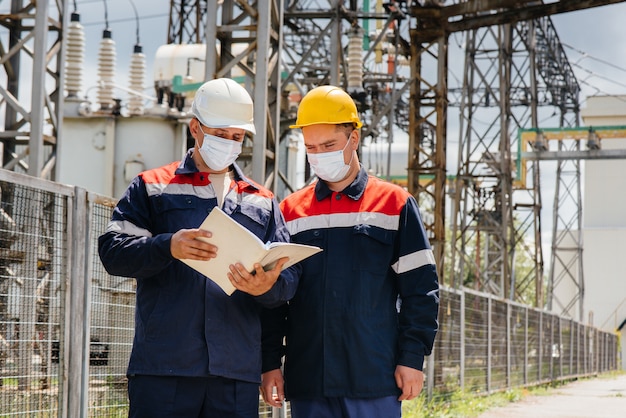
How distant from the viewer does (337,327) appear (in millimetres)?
4684

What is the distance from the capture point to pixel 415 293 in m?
4.71

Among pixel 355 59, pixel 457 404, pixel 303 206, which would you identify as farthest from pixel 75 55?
pixel 303 206

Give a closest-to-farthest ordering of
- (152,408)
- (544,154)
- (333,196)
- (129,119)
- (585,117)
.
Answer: (152,408) → (333,196) → (129,119) → (544,154) → (585,117)

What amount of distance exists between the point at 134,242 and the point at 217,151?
1.81 ft

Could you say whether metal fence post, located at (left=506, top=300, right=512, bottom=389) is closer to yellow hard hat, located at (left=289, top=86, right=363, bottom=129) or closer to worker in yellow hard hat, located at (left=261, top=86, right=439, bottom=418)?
worker in yellow hard hat, located at (left=261, top=86, right=439, bottom=418)

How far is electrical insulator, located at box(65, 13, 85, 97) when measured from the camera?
1941 centimetres

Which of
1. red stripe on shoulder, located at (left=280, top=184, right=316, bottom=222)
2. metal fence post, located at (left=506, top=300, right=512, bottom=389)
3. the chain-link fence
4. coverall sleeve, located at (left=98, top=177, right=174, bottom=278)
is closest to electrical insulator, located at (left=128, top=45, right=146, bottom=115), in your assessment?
→ metal fence post, located at (left=506, top=300, right=512, bottom=389)

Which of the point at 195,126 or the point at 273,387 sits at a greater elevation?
the point at 195,126

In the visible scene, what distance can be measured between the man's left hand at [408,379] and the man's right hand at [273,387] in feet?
1.72

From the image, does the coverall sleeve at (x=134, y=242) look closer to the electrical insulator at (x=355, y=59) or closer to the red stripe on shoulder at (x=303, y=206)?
the red stripe on shoulder at (x=303, y=206)

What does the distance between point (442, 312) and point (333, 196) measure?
347 inches

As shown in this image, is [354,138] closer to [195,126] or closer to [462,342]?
[195,126]

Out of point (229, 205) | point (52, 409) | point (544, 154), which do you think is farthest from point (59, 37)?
point (544, 154)

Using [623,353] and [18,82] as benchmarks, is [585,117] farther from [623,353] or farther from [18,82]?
[18,82]
